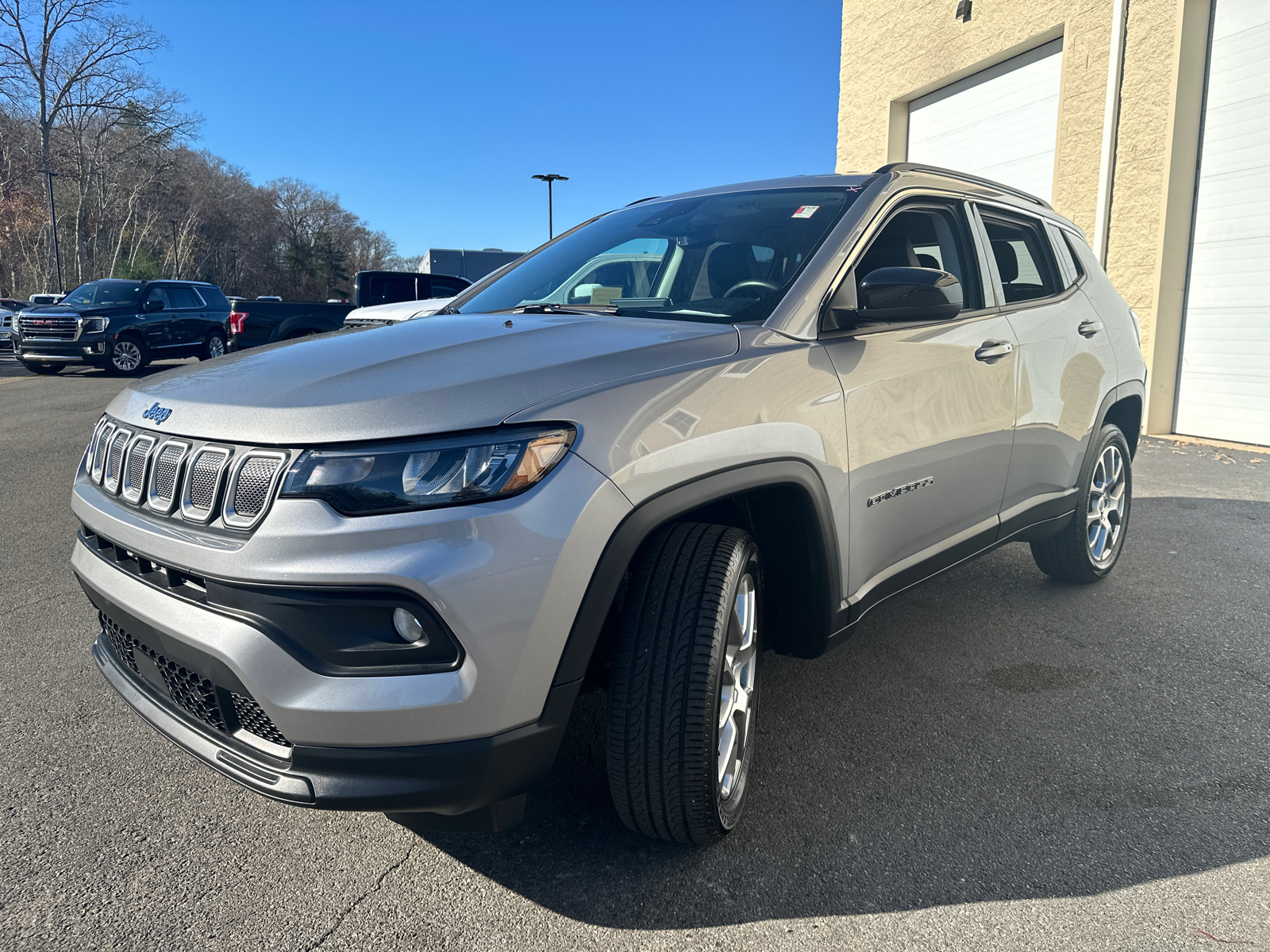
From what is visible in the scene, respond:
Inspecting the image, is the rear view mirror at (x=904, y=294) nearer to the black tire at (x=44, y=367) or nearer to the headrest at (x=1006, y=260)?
the headrest at (x=1006, y=260)

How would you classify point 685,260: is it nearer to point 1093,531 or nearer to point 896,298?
point 896,298

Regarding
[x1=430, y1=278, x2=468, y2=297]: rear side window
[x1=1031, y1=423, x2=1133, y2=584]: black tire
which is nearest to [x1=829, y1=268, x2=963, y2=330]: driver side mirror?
[x1=1031, y1=423, x2=1133, y2=584]: black tire

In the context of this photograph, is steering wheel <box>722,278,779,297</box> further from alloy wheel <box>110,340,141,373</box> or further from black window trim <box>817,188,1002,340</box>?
alloy wheel <box>110,340,141,373</box>

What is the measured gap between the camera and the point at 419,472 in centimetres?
168

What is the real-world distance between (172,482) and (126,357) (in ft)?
56.2

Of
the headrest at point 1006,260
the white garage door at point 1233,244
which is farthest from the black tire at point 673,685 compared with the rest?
the white garage door at point 1233,244

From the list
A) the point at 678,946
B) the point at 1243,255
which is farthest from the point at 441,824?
the point at 1243,255

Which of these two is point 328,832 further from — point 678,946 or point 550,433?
point 550,433

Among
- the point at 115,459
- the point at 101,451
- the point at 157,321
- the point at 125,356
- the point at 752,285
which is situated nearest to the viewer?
the point at 115,459

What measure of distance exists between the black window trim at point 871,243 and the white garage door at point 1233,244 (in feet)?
23.8

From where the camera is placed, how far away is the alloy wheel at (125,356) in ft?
53.4

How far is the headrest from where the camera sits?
3428 millimetres

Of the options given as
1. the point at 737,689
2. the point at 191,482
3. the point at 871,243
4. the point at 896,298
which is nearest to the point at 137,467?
the point at 191,482

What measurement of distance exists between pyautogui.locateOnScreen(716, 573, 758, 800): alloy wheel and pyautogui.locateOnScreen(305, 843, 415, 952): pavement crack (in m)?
0.81
